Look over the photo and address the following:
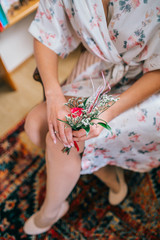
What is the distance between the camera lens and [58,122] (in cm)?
73

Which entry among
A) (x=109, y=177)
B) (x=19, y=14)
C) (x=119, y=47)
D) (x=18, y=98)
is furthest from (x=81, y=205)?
(x=19, y=14)

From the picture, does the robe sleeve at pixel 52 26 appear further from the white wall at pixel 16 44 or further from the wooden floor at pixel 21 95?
the white wall at pixel 16 44

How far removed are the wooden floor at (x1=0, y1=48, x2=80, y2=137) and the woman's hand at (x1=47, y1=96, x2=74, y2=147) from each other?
83 cm

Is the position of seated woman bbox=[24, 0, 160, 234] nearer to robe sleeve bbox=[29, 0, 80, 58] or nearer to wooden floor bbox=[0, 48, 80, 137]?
robe sleeve bbox=[29, 0, 80, 58]

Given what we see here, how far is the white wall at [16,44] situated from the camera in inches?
67.9

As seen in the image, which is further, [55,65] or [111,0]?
[55,65]

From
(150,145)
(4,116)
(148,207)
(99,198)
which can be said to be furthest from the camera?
(4,116)

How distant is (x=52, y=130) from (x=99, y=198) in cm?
64

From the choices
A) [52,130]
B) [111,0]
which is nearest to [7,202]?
[52,130]

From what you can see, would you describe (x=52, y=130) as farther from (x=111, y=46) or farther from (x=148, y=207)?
(x=148, y=207)

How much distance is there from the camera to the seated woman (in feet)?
2.38

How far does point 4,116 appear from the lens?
1587mm

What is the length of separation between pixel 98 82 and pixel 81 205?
706 mm

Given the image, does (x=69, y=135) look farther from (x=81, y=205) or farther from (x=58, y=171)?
(x=81, y=205)
